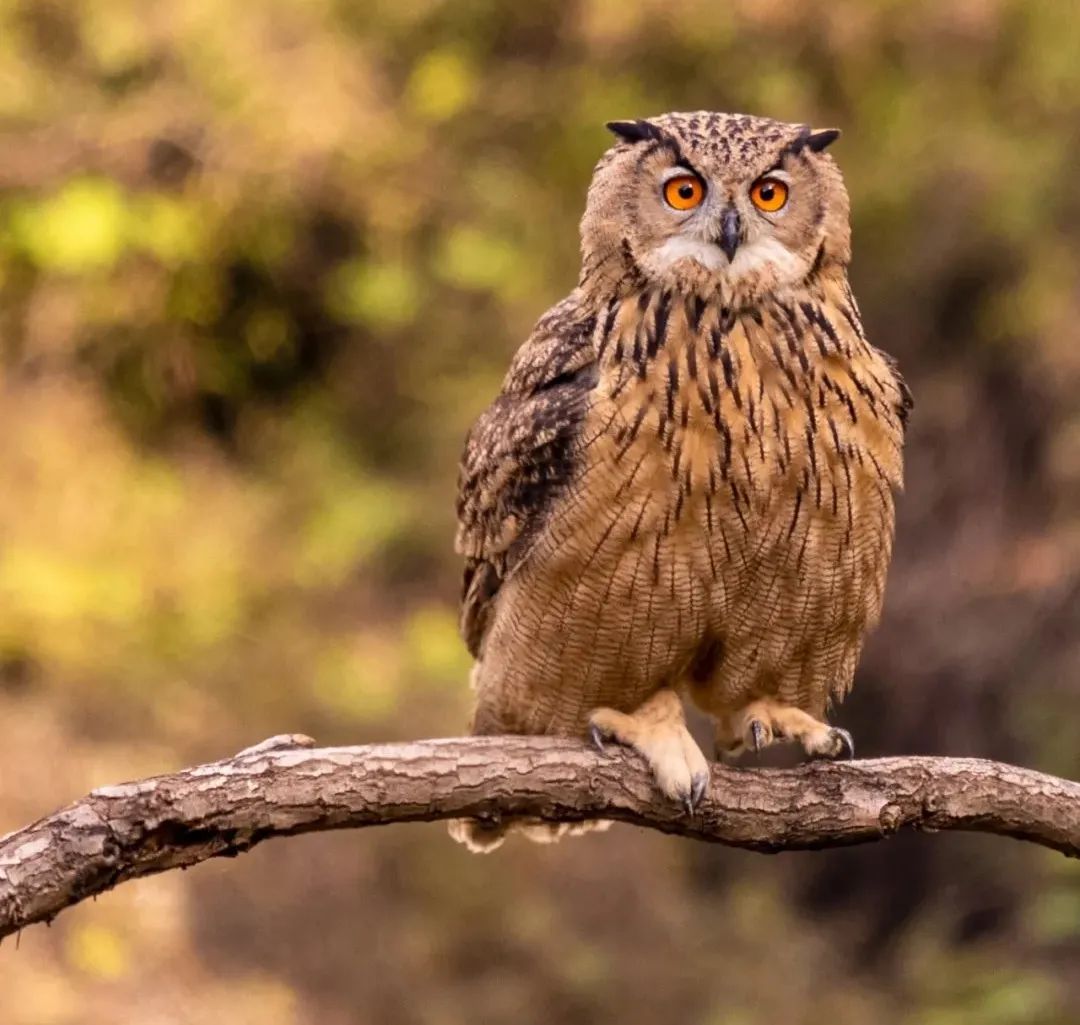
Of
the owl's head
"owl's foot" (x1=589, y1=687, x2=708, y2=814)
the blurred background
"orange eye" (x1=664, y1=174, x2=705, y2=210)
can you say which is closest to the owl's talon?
"owl's foot" (x1=589, y1=687, x2=708, y2=814)

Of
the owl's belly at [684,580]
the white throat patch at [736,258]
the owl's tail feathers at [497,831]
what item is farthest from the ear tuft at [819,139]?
the owl's tail feathers at [497,831]

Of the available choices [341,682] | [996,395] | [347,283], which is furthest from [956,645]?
[347,283]

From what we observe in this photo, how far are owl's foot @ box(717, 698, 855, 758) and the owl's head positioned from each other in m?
0.68

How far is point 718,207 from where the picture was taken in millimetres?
2494

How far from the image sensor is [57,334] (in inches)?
258

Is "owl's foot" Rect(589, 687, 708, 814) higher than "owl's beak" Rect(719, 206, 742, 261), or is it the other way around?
"owl's beak" Rect(719, 206, 742, 261)

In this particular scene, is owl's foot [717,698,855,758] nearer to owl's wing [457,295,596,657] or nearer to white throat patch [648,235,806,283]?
owl's wing [457,295,596,657]

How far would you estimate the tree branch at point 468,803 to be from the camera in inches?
79.0

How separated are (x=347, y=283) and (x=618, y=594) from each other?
174 inches

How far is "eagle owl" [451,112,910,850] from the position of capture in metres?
2.47

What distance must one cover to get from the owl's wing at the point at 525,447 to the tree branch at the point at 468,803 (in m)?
0.39

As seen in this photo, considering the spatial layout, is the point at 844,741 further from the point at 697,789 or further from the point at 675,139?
the point at 675,139

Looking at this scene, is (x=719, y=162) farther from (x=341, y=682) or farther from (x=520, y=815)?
(x=341, y=682)

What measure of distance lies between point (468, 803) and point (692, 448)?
0.58 metres
